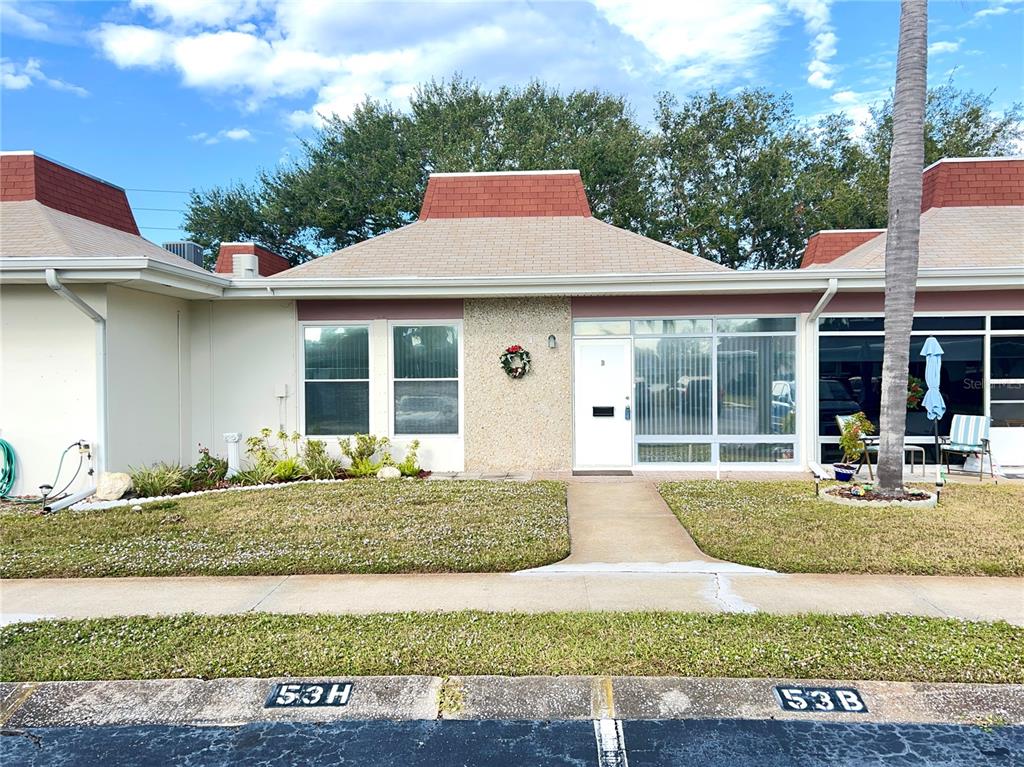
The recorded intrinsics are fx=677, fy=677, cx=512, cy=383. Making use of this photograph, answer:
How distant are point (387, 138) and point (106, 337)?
23534 millimetres

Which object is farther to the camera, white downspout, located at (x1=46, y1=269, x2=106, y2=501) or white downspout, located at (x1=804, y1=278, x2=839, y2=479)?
white downspout, located at (x1=804, y1=278, x2=839, y2=479)

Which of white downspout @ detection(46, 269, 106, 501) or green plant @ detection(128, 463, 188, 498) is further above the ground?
white downspout @ detection(46, 269, 106, 501)

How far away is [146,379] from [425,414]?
407 centimetres

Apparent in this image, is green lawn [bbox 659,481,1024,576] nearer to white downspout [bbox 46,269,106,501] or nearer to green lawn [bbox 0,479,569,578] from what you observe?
green lawn [bbox 0,479,569,578]

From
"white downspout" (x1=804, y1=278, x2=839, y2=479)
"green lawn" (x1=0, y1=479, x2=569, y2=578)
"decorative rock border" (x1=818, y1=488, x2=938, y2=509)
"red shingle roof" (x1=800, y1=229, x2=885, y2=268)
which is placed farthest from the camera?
"red shingle roof" (x1=800, y1=229, x2=885, y2=268)

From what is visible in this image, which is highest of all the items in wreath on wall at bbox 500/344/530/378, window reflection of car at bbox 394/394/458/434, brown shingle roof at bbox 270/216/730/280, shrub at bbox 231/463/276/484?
brown shingle roof at bbox 270/216/730/280

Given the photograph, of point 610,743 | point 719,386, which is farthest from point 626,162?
point 610,743

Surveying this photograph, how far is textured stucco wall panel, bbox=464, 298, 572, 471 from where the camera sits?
1073cm

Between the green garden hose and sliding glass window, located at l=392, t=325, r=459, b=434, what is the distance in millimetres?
5133

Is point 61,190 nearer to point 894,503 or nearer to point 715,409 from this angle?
point 715,409

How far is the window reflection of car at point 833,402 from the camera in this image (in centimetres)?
1066

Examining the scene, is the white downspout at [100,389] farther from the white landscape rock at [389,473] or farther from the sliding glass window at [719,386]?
the sliding glass window at [719,386]

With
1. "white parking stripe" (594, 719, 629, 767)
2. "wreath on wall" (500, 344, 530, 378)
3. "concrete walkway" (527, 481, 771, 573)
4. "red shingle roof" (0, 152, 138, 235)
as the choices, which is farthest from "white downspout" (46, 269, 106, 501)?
"white parking stripe" (594, 719, 629, 767)

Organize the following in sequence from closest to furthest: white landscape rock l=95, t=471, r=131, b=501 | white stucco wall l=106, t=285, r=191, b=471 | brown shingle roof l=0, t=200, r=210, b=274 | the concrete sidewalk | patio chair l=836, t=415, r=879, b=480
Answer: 1. the concrete sidewalk
2. white landscape rock l=95, t=471, r=131, b=501
3. white stucco wall l=106, t=285, r=191, b=471
4. patio chair l=836, t=415, r=879, b=480
5. brown shingle roof l=0, t=200, r=210, b=274
